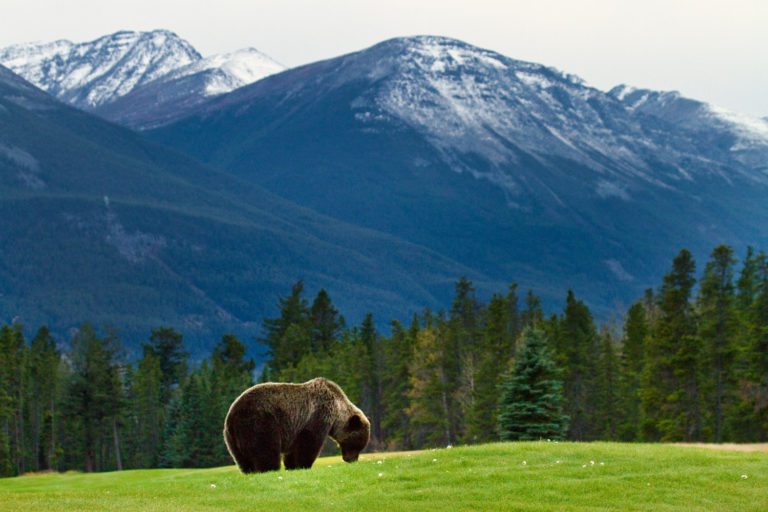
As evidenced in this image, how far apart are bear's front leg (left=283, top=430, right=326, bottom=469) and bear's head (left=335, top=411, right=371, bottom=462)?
1066 mm

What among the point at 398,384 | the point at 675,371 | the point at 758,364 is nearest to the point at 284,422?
the point at 758,364

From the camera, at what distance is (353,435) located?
27.1m

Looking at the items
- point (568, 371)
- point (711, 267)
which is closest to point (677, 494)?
point (711, 267)

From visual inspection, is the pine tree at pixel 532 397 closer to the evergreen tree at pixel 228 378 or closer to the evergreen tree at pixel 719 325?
the evergreen tree at pixel 719 325

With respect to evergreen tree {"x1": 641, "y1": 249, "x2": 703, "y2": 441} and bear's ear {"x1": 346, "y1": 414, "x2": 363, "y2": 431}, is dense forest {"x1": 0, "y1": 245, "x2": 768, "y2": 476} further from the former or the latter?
bear's ear {"x1": 346, "y1": 414, "x2": 363, "y2": 431}

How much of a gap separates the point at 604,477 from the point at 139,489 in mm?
12236

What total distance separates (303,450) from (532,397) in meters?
27.5

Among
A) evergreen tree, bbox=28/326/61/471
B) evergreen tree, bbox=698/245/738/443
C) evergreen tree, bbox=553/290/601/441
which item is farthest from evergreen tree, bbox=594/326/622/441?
evergreen tree, bbox=28/326/61/471

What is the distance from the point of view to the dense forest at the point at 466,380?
58.4m

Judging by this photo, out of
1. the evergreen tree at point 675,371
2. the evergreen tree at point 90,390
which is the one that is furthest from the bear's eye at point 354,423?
the evergreen tree at point 90,390

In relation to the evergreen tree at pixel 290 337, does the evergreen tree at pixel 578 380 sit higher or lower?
lower

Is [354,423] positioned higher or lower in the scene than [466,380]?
lower

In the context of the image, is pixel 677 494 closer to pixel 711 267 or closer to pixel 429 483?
pixel 429 483

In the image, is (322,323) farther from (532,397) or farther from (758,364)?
(758,364)
